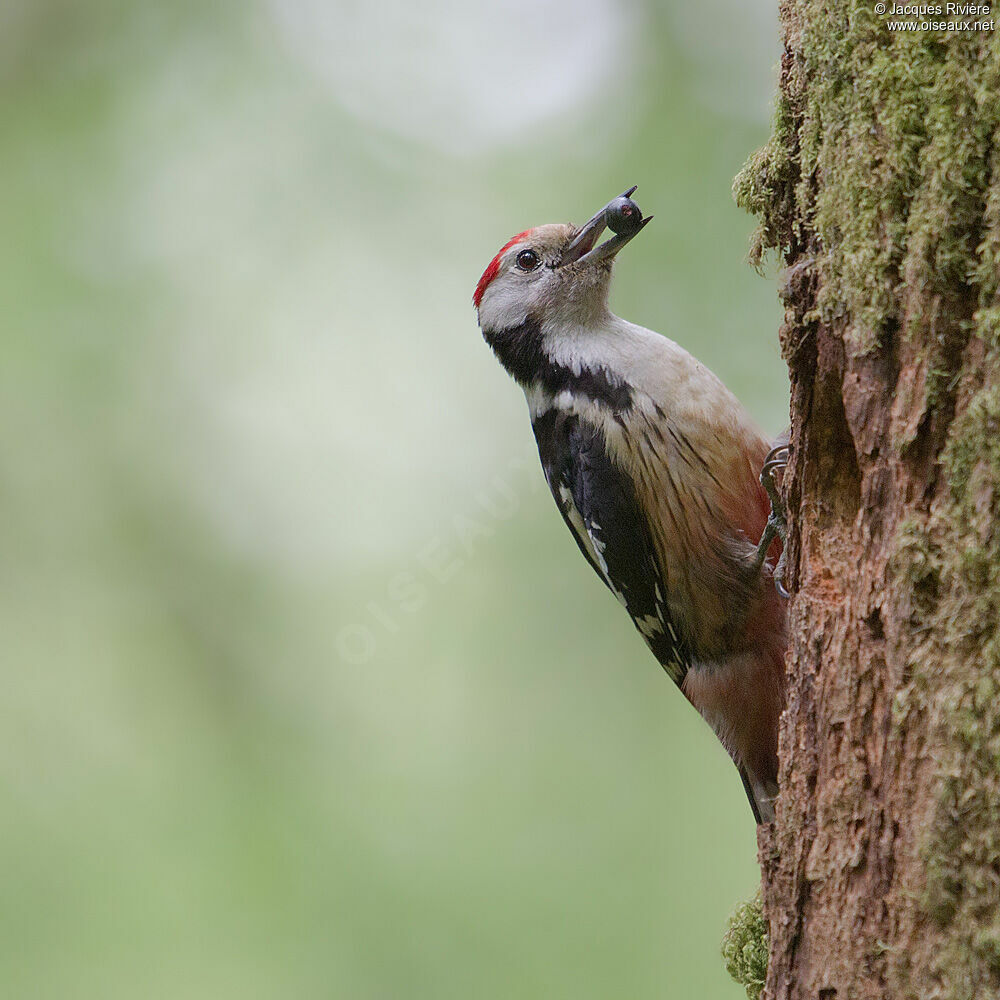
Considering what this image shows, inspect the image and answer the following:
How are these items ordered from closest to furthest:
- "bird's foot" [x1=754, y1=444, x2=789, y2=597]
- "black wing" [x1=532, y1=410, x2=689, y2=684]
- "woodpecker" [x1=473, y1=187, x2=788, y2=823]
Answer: "bird's foot" [x1=754, y1=444, x2=789, y2=597] < "woodpecker" [x1=473, y1=187, x2=788, y2=823] < "black wing" [x1=532, y1=410, x2=689, y2=684]

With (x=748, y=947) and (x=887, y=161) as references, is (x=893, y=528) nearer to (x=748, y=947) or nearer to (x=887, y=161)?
(x=887, y=161)

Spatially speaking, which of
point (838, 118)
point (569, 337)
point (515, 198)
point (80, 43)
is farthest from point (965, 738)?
point (80, 43)

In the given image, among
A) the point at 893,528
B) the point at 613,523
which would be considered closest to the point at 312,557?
the point at 613,523

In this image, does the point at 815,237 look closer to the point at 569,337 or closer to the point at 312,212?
the point at 569,337

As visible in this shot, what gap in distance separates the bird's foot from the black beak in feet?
2.99

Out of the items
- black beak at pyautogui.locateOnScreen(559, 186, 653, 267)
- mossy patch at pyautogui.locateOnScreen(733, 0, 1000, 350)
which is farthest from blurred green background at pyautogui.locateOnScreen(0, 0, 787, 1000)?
mossy patch at pyautogui.locateOnScreen(733, 0, 1000, 350)

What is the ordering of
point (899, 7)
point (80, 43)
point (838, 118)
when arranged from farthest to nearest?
point (80, 43), point (838, 118), point (899, 7)

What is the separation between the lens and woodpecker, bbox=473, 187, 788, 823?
2.89 metres

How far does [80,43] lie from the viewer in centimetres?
580

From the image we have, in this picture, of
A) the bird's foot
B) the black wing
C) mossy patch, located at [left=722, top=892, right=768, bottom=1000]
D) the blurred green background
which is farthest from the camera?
the blurred green background

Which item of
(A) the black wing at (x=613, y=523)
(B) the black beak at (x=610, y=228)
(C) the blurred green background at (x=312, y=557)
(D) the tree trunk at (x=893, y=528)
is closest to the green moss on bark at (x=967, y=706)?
(D) the tree trunk at (x=893, y=528)

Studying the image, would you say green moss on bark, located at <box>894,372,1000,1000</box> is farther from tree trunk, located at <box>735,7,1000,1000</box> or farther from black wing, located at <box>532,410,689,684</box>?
black wing, located at <box>532,410,689,684</box>

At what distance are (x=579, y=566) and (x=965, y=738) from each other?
17.9 ft

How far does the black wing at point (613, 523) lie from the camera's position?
3049 millimetres
